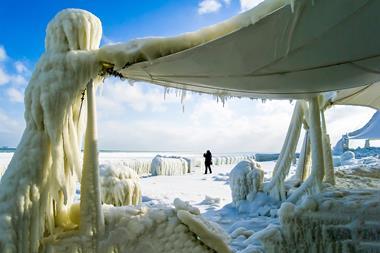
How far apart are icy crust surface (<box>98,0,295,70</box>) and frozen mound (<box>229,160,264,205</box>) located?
15.0 feet

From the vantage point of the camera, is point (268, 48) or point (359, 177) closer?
point (268, 48)

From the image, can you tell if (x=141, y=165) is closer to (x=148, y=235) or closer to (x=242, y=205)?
(x=242, y=205)

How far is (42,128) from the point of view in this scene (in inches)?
92.7

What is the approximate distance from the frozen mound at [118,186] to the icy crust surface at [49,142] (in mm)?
1183

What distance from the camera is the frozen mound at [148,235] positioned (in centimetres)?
232

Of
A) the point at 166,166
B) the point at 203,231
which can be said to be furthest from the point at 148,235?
the point at 166,166

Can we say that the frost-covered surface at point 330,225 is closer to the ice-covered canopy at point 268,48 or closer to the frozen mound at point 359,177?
the ice-covered canopy at point 268,48

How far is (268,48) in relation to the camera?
2.57 metres

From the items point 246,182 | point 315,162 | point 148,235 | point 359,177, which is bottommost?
point 148,235

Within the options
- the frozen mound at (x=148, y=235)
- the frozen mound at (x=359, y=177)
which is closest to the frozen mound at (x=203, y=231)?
the frozen mound at (x=148, y=235)

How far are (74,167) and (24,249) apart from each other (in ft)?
2.08

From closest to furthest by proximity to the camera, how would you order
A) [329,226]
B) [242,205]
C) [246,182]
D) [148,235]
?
[148,235]
[329,226]
[242,205]
[246,182]

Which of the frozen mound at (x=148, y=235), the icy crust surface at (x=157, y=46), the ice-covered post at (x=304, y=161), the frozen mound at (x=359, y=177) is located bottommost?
the frozen mound at (x=148, y=235)

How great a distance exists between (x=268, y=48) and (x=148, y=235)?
1746mm
